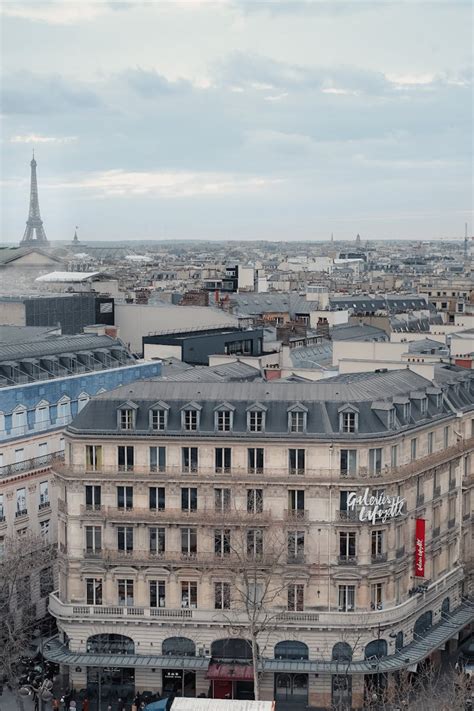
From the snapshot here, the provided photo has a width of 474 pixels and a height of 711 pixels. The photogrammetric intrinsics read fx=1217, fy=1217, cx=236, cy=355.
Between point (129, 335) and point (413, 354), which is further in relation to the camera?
point (129, 335)

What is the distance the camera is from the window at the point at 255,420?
65500mm

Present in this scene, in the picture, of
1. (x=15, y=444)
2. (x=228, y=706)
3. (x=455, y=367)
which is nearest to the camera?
(x=228, y=706)

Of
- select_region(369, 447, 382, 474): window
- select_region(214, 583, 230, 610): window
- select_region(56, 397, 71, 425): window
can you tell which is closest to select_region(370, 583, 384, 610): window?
select_region(369, 447, 382, 474): window

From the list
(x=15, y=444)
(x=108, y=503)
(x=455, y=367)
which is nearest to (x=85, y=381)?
(x=15, y=444)

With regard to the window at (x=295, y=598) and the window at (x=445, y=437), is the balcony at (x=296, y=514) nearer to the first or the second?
the window at (x=295, y=598)

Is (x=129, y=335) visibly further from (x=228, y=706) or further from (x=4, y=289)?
(x=228, y=706)

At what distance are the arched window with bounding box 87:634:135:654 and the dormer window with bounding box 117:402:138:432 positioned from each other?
1128cm

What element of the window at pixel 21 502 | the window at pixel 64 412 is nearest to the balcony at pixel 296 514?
the window at pixel 21 502

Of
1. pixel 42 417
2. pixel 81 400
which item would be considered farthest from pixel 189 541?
pixel 81 400

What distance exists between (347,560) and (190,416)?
37.4 feet

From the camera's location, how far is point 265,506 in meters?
64.9

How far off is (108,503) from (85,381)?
19.3m

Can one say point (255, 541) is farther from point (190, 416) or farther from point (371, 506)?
point (190, 416)

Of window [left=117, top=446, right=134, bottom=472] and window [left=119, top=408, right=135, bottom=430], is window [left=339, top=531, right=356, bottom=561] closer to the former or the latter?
window [left=117, top=446, right=134, bottom=472]
